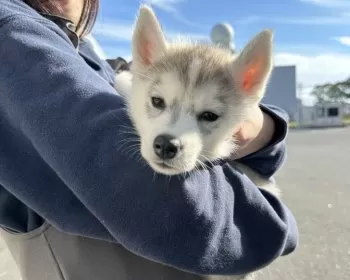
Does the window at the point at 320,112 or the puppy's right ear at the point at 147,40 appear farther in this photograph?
the window at the point at 320,112

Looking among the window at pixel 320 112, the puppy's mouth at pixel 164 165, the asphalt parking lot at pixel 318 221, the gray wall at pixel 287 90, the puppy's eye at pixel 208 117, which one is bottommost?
the window at pixel 320 112

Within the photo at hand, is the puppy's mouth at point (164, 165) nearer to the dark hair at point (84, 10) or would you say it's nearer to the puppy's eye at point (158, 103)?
the puppy's eye at point (158, 103)

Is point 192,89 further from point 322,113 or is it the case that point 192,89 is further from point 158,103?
point 322,113

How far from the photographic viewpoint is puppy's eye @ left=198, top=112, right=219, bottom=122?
3.94 ft

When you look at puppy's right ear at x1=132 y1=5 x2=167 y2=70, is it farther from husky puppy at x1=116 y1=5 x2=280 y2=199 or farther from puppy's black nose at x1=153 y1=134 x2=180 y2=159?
puppy's black nose at x1=153 y1=134 x2=180 y2=159

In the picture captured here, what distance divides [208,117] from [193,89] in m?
0.08

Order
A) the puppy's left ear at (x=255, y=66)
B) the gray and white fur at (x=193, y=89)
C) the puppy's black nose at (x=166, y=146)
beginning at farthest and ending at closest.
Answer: the puppy's left ear at (x=255, y=66) → the gray and white fur at (x=193, y=89) → the puppy's black nose at (x=166, y=146)

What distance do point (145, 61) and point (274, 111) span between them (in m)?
0.39

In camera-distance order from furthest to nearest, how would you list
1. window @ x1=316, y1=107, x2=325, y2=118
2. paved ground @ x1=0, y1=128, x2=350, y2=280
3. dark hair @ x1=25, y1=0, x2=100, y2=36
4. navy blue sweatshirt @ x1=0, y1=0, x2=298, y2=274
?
1. window @ x1=316, y1=107, x2=325, y2=118
2. paved ground @ x1=0, y1=128, x2=350, y2=280
3. dark hair @ x1=25, y1=0, x2=100, y2=36
4. navy blue sweatshirt @ x1=0, y1=0, x2=298, y2=274

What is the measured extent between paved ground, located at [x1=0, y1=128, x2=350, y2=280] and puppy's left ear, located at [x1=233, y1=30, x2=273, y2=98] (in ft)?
2.24

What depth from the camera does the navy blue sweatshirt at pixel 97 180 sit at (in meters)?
0.90

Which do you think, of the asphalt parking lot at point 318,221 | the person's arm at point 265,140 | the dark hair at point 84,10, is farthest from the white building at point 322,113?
the person's arm at point 265,140

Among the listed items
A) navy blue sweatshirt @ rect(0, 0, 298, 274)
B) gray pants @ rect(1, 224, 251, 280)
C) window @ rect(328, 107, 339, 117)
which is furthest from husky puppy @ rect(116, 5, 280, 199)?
window @ rect(328, 107, 339, 117)

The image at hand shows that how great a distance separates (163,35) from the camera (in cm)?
133
